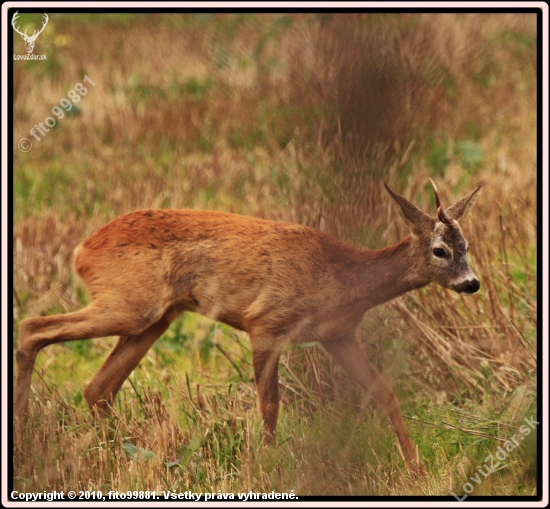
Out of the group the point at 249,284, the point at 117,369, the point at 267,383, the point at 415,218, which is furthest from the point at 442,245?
the point at 117,369

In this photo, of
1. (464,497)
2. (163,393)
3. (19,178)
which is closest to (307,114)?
(464,497)

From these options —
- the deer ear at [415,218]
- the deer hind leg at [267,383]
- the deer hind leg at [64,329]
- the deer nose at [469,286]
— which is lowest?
the deer hind leg at [267,383]

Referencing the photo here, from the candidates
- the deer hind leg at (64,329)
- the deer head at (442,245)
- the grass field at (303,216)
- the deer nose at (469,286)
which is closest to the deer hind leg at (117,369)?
the grass field at (303,216)

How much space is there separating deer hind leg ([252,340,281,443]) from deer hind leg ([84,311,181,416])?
80 cm

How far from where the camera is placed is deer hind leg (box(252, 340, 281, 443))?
17.8 ft

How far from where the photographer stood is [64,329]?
18.0 ft

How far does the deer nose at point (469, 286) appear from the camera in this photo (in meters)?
5.08

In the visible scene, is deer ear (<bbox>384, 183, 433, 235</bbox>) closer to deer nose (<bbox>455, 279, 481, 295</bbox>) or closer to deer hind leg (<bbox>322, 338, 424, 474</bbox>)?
deer nose (<bbox>455, 279, 481, 295</bbox>)

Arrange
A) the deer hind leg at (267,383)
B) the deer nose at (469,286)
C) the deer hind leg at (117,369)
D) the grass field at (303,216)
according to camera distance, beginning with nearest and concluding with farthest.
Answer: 1. the grass field at (303,216)
2. the deer nose at (469,286)
3. the deer hind leg at (267,383)
4. the deer hind leg at (117,369)

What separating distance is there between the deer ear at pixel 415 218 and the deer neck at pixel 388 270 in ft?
0.41

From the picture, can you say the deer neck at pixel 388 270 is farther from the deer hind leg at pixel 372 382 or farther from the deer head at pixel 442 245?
the deer hind leg at pixel 372 382

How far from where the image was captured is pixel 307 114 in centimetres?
396

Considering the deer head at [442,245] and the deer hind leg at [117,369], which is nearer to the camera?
the deer head at [442,245]

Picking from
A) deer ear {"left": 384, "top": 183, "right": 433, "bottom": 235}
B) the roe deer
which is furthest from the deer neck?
deer ear {"left": 384, "top": 183, "right": 433, "bottom": 235}
